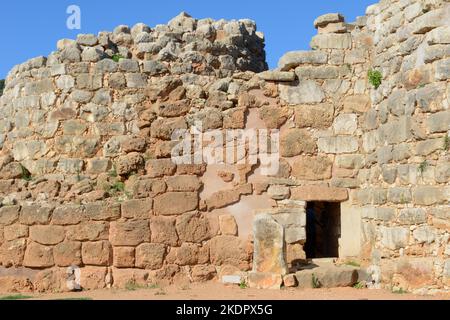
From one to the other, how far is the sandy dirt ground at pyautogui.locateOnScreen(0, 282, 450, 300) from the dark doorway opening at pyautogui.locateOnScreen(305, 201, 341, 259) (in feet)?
7.58

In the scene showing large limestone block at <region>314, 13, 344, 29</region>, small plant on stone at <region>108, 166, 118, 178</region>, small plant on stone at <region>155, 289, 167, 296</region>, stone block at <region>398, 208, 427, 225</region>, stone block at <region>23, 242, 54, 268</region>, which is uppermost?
large limestone block at <region>314, 13, 344, 29</region>

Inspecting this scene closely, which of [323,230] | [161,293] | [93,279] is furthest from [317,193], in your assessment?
[93,279]

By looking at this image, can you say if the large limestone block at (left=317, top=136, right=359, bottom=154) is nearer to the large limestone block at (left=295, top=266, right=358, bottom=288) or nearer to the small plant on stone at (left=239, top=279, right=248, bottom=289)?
the large limestone block at (left=295, top=266, right=358, bottom=288)

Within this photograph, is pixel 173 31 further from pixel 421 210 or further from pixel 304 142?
pixel 421 210

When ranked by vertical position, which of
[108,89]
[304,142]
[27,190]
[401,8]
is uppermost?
[401,8]

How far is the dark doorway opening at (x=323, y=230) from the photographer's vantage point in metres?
11.5

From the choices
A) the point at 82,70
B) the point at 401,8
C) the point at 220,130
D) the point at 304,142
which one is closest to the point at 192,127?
the point at 220,130

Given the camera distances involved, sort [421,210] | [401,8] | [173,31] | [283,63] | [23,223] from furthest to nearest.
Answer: [173,31]
[283,63]
[23,223]
[401,8]
[421,210]

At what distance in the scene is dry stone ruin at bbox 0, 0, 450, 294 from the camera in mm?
9195

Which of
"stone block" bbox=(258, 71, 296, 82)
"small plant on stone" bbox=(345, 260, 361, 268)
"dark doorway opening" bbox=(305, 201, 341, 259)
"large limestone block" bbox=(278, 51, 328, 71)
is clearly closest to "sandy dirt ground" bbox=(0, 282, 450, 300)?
"small plant on stone" bbox=(345, 260, 361, 268)

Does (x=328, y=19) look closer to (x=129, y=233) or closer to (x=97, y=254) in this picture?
(x=129, y=233)

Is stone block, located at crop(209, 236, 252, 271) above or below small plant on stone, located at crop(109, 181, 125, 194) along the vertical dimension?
below

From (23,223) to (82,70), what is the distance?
128 inches

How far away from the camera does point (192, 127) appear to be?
34.5 ft
